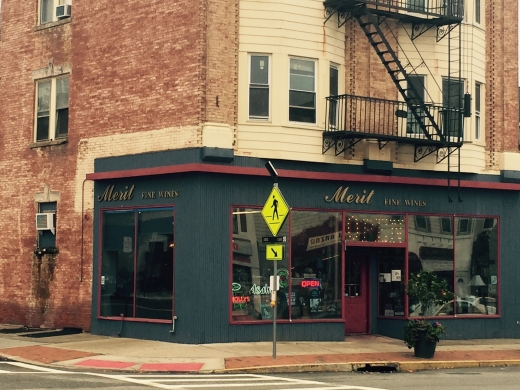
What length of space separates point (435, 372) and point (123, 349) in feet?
22.7

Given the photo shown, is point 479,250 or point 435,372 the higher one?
point 479,250

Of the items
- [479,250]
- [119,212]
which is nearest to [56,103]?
[119,212]

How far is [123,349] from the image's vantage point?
2014 centimetres

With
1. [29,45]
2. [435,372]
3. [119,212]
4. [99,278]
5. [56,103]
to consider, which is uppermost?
[29,45]

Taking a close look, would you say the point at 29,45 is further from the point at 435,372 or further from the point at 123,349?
the point at 435,372

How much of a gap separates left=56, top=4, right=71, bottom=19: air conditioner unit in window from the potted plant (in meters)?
12.2

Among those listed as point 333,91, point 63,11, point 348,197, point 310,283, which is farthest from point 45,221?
point 333,91

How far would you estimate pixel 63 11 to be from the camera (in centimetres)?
2525

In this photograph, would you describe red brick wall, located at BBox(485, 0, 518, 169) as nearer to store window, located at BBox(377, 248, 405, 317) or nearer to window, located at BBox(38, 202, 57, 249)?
store window, located at BBox(377, 248, 405, 317)

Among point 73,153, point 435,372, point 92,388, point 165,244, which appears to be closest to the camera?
point 92,388

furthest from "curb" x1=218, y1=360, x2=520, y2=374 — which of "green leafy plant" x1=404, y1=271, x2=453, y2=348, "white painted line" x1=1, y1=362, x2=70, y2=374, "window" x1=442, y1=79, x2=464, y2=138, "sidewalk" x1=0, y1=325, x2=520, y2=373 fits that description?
"window" x1=442, y1=79, x2=464, y2=138

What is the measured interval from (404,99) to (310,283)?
5528 millimetres

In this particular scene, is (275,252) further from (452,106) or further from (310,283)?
(452,106)

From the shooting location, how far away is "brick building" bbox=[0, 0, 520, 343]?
21.6m
